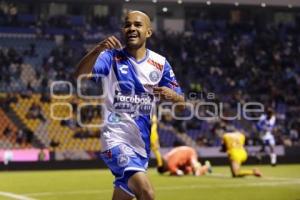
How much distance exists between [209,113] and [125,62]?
2005 centimetres

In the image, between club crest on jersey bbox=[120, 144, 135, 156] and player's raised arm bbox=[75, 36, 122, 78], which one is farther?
club crest on jersey bbox=[120, 144, 135, 156]

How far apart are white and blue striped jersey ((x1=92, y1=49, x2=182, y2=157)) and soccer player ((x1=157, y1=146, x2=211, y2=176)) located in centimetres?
964

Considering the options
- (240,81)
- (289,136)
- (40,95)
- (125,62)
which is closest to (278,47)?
(240,81)

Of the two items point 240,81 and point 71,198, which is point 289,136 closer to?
point 240,81

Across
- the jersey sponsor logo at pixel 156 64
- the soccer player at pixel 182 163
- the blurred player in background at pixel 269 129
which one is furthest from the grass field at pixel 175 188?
the blurred player in background at pixel 269 129

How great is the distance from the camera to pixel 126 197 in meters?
5.39

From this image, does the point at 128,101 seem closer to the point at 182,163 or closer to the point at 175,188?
the point at 175,188

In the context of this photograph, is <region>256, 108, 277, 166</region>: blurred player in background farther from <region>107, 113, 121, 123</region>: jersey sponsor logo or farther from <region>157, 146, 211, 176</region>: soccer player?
<region>107, 113, 121, 123</region>: jersey sponsor logo

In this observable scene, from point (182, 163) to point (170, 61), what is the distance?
14168 millimetres

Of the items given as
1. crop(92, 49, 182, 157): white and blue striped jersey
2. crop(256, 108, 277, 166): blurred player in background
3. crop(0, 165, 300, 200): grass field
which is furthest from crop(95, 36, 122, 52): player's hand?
crop(256, 108, 277, 166): blurred player in background

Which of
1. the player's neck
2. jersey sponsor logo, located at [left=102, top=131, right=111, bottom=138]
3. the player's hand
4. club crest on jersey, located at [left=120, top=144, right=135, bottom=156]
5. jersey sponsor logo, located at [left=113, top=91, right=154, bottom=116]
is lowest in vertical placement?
club crest on jersey, located at [left=120, top=144, right=135, bottom=156]

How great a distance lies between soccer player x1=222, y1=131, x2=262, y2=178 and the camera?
47.5ft

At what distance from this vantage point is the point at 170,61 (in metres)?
29.0

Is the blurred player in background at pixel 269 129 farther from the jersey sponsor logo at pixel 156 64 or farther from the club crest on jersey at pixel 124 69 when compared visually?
the club crest on jersey at pixel 124 69
